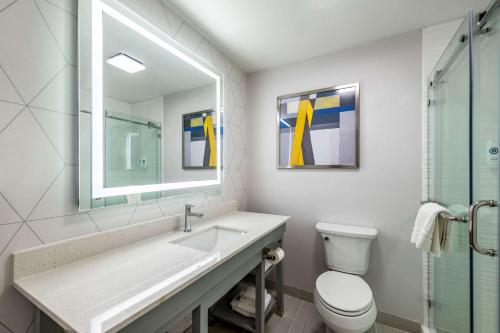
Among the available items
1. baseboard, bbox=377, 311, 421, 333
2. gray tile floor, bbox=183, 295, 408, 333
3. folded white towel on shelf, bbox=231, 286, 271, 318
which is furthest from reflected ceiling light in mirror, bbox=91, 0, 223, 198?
baseboard, bbox=377, 311, 421, 333

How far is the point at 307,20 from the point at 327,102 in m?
0.64

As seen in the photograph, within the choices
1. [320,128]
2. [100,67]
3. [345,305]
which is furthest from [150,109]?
[345,305]

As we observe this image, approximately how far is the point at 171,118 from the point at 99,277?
0.98m

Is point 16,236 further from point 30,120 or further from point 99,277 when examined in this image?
point 30,120

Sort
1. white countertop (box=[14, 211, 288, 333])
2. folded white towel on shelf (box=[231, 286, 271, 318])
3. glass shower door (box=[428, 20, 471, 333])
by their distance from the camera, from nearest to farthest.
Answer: white countertop (box=[14, 211, 288, 333]) < glass shower door (box=[428, 20, 471, 333]) < folded white towel on shelf (box=[231, 286, 271, 318])

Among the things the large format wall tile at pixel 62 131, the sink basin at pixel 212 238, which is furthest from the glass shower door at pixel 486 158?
the large format wall tile at pixel 62 131

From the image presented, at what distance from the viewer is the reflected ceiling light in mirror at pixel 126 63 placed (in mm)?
1065

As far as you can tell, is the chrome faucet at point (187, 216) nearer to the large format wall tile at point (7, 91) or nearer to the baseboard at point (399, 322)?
the large format wall tile at point (7, 91)

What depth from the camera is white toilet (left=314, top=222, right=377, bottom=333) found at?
1.18 m

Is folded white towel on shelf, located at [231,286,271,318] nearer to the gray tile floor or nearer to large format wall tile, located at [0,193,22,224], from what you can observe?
the gray tile floor

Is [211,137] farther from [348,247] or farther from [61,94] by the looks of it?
[348,247]

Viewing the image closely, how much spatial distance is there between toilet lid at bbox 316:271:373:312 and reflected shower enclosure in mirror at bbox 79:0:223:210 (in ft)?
3.60

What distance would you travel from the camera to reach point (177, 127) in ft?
4.81

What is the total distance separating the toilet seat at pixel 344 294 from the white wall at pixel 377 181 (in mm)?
349
